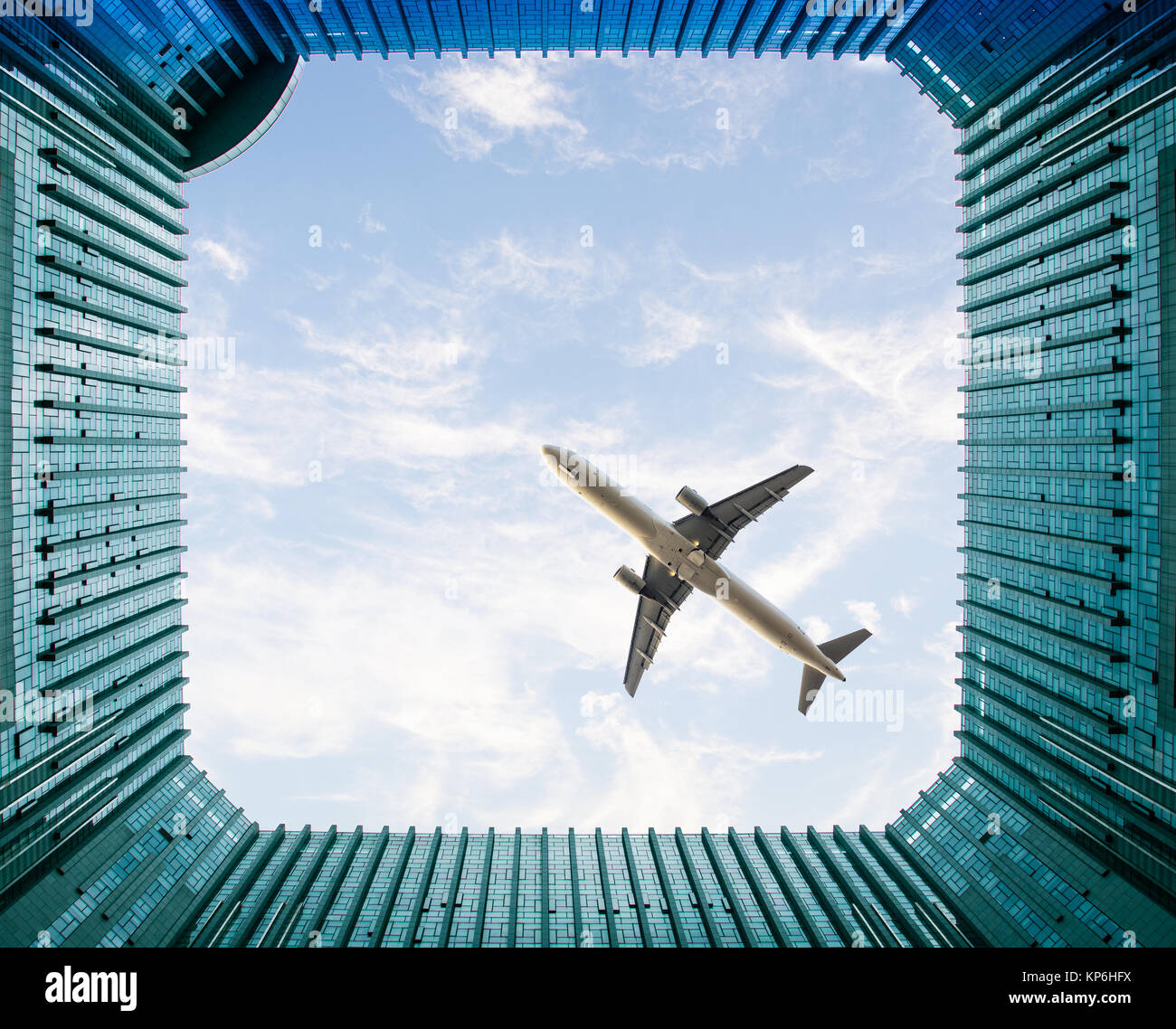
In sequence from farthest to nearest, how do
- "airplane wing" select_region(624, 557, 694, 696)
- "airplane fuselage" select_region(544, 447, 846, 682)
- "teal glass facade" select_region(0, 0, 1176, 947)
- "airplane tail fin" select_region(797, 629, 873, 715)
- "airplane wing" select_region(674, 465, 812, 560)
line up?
"airplane wing" select_region(624, 557, 694, 696), "airplane tail fin" select_region(797, 629, 873, 715), "airplane wing" select_region(674, 465, 812, 560), "teal glass facade" select_region(0, 0, 1176, 947), "airplane fuselage" select_region(544, 447, 846, 682)

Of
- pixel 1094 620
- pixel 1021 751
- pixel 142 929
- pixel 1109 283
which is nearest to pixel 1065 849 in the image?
pixel 1021 751

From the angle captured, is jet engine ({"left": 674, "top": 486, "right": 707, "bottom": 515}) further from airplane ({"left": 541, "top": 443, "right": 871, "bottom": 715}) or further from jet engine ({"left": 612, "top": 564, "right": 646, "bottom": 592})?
jet engine ({"left": 612, "top": 564, "right": 646, "bottom": 592})

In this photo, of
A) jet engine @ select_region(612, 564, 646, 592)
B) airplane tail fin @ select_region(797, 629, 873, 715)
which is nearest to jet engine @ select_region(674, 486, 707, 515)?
jet engine @ select_region(612, 564, 646, 592)

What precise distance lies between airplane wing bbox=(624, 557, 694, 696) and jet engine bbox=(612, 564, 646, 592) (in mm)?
2503

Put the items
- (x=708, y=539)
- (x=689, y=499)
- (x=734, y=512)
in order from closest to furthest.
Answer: (x=689, y=499)
(x=734, y=512)
(x=708, y=539)

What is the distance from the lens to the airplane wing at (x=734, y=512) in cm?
4794

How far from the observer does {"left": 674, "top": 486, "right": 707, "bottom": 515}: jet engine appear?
46.3 metres

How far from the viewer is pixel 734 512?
48594mm

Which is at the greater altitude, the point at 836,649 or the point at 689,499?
the point at 689,499

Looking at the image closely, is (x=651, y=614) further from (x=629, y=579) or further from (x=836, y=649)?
(x=836, y=649)

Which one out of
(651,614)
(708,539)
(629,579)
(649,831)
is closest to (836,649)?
(708,539)

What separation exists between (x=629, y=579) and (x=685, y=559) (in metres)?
5.28
